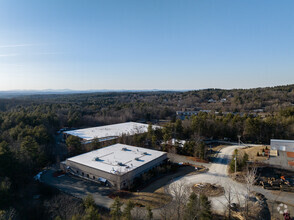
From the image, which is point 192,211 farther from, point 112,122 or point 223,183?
point 112,122

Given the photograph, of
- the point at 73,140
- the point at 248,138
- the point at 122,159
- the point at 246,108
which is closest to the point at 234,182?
the point at 122,159

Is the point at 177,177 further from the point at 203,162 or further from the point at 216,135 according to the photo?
the point at 216,135

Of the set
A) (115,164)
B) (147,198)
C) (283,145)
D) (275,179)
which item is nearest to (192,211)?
(147,198)

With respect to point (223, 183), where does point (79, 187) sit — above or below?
below

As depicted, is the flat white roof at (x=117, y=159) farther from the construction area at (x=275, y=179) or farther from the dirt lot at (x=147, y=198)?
the construction area at (x=275, y=179)

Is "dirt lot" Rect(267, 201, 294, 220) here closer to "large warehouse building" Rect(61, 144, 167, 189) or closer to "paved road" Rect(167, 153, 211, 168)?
"paved road" Rect(167, 153, 211, 168)
